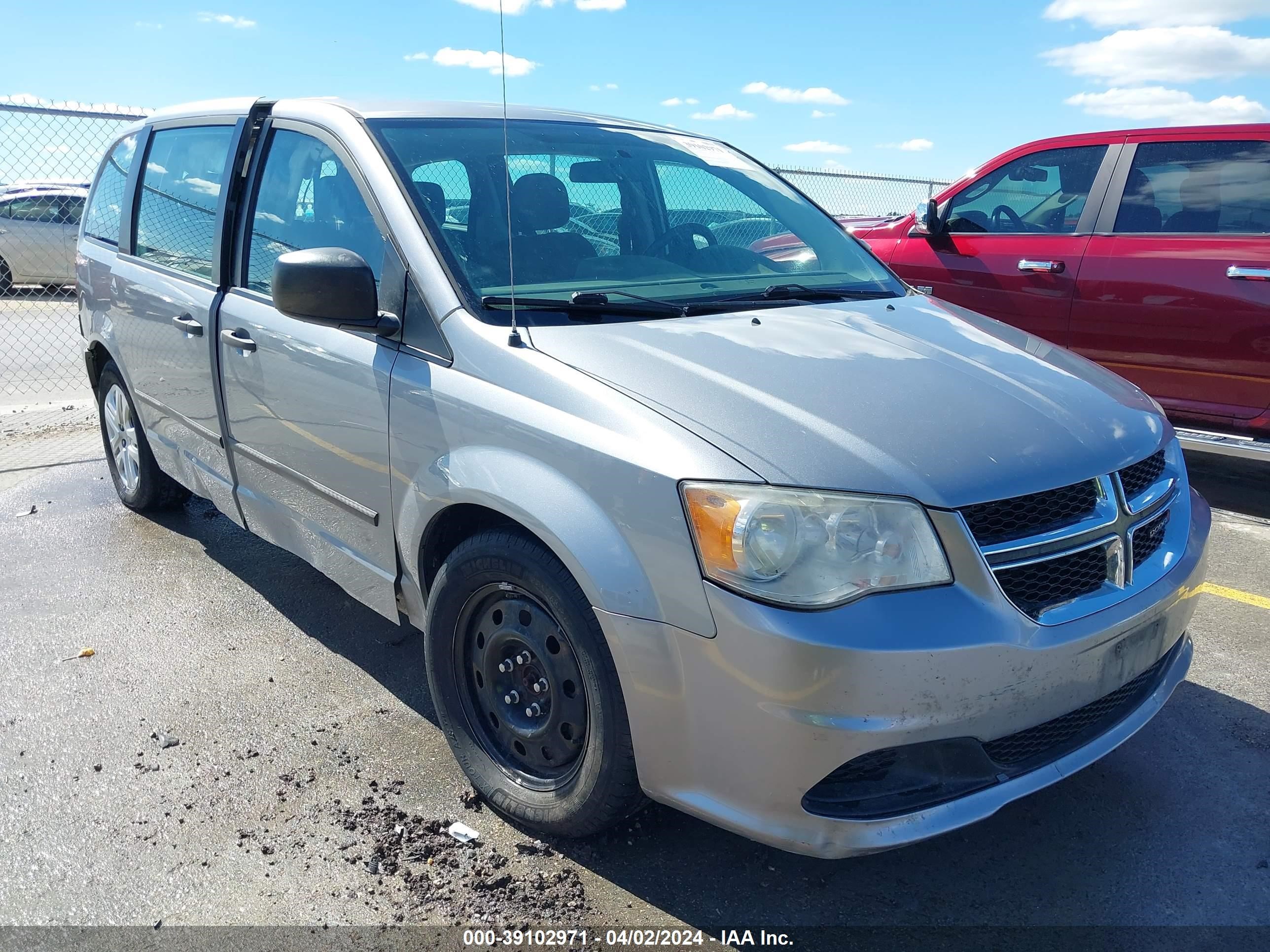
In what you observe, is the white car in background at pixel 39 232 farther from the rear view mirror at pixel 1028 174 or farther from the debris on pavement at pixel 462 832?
the debris on pavement at pixel 462 832

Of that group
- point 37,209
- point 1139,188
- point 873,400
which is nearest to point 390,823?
point 873,400

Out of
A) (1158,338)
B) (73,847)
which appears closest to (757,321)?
(73,847)

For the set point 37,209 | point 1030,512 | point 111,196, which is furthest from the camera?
point 37,209

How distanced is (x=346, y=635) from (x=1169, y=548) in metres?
2.84

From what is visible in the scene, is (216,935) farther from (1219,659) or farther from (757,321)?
(1219,659)

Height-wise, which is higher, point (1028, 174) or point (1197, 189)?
point (1028, 174)

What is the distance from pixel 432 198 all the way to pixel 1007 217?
442 centimetres

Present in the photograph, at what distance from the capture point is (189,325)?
3.79m

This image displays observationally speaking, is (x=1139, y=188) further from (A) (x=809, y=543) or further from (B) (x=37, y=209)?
(B) (x=37, y=209)

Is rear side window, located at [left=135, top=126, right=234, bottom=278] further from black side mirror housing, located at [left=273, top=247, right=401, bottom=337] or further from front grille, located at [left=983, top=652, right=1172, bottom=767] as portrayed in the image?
front grille, located at [left=983, top=652, right=1172, bottom=767]

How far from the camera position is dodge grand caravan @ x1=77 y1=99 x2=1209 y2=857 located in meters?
2.05

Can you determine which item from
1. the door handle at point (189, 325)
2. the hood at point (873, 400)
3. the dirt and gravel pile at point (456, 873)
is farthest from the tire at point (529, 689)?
the door handle at point (189, 325)

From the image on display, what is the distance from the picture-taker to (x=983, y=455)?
7.32ft

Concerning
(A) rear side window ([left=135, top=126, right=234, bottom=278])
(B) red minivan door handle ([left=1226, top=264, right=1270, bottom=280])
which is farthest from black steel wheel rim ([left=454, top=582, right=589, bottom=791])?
(B) red minivan door handle ([left=1226, top=264, right=1270, bottom=280])
